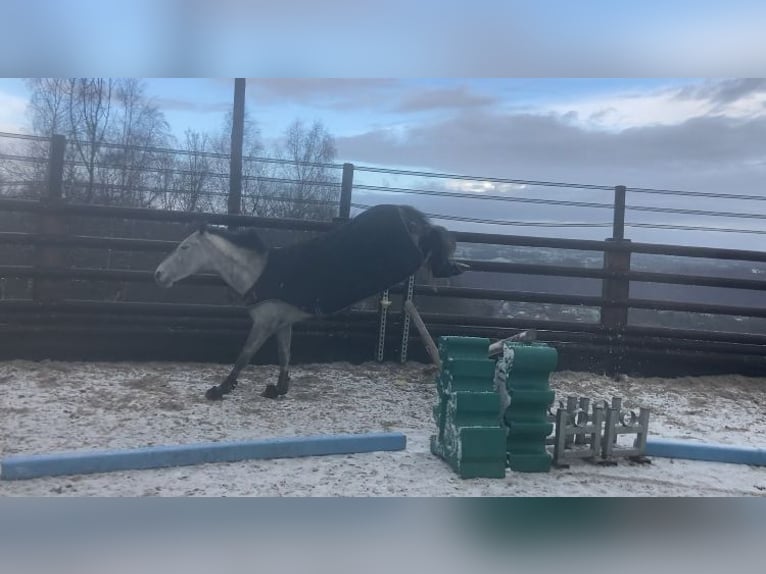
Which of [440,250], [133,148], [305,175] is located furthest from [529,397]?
[133,148]

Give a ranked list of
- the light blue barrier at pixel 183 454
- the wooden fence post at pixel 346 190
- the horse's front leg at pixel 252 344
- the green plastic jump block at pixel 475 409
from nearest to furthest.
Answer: the light blue barrier at pixel 183 454, the wooden fence post at pixel 346 190, the green plastic jump block at pixel 475 409, the horse's front leg at pixel 252 344

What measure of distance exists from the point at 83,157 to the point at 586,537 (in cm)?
288

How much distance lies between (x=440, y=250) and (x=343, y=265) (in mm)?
562

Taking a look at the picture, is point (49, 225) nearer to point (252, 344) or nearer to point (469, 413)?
point (252, 344)

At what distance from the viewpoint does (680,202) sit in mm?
3562

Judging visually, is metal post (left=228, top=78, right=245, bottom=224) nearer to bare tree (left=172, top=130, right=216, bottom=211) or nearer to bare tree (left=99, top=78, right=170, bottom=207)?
bare tree (left=172, top=130, right=216, bottom=211)

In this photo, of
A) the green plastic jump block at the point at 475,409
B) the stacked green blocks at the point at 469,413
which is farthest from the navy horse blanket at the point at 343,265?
the green plastic jump block at the point at 475,409

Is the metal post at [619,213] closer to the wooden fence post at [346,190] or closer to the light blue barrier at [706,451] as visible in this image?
the light blue barrier at [706,451]

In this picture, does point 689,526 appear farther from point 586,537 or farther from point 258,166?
point 258,166

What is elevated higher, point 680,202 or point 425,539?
point 680,202

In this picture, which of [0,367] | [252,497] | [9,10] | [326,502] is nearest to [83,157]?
[9,10]

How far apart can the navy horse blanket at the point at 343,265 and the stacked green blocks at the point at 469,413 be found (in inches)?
20.3

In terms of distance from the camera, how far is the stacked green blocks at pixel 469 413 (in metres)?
3.26

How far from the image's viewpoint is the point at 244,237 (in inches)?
138
